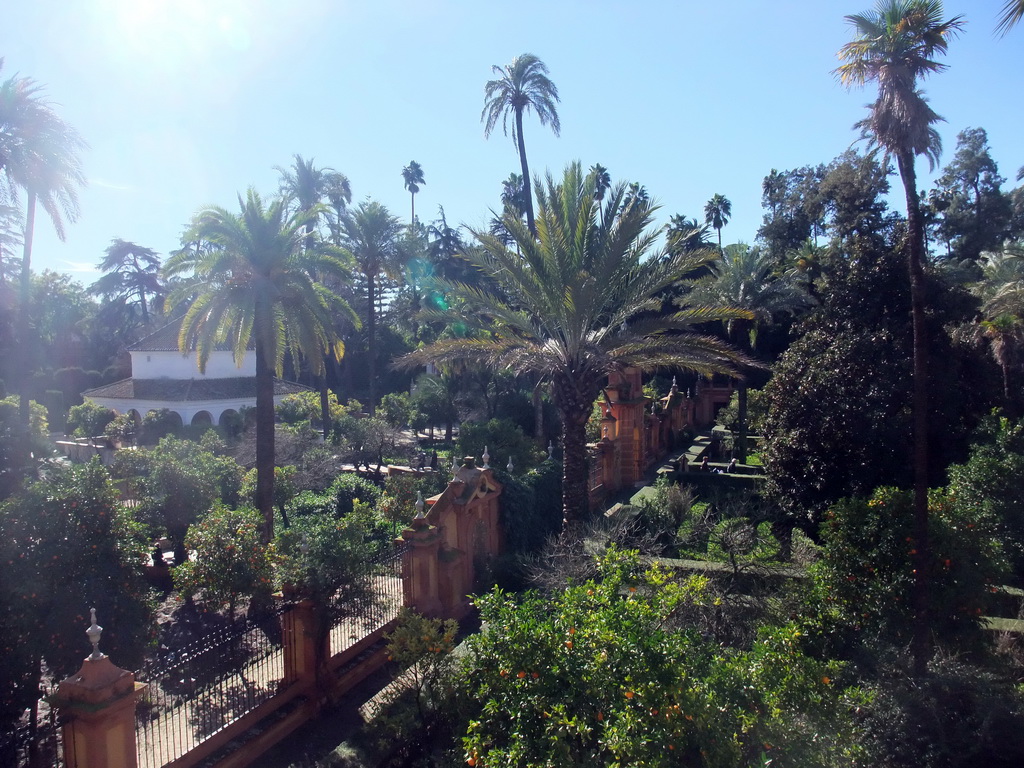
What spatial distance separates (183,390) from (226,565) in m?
25.4

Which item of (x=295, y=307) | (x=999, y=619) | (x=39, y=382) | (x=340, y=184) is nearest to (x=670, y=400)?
(x=295, y=307)

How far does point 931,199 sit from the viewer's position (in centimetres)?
3581

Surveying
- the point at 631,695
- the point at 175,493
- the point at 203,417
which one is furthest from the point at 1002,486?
the point at 203,417

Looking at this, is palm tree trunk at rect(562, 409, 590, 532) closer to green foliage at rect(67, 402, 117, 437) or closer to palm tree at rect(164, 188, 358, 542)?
palm tree at rect(164, 188, 358, 542)

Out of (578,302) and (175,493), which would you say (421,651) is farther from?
(175,493)

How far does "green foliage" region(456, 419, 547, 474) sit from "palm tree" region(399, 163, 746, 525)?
4975mm

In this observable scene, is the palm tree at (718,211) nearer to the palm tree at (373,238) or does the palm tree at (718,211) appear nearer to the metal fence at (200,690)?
the palm tree at (373,238)

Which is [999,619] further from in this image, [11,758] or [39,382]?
[39,382]

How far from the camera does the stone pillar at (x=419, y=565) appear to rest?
35.8 ft

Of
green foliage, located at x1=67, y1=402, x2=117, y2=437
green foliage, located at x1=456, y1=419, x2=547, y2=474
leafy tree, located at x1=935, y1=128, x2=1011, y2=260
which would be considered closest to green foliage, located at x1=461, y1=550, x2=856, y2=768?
green foliage, located at x1=456, y1=419, x2=547, y2=474

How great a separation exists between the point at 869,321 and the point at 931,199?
2846cm

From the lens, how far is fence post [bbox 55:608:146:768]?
5777 mm

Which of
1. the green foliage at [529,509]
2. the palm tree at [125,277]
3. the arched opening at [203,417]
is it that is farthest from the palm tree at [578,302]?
the palm tree at [125,277]

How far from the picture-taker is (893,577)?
7.41 metres
